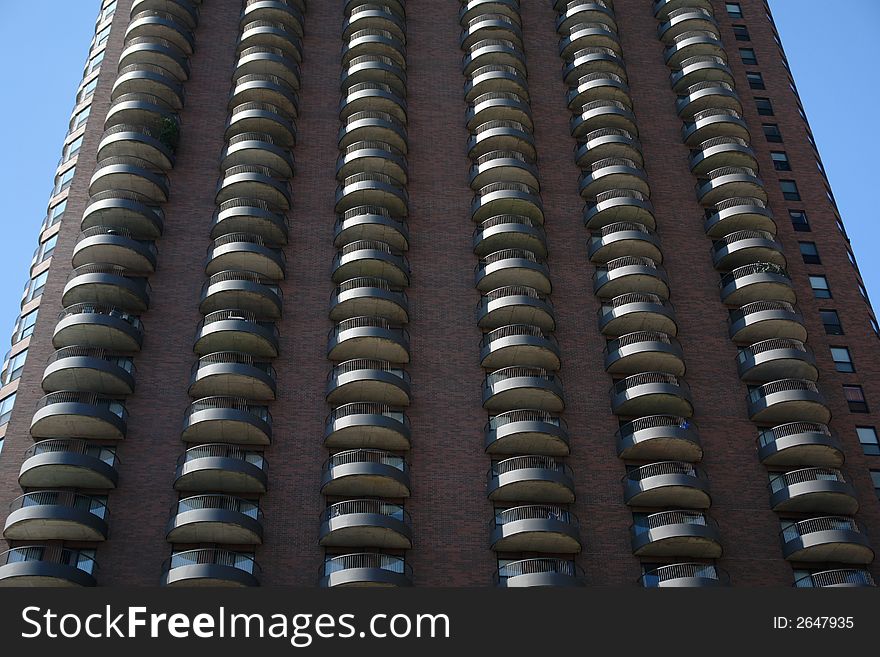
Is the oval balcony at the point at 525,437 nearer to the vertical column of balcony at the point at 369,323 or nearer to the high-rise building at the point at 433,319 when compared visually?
the high-rise building at the point at 433,319

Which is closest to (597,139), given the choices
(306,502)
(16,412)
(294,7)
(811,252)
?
(811,252)

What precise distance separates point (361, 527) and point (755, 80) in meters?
42.3

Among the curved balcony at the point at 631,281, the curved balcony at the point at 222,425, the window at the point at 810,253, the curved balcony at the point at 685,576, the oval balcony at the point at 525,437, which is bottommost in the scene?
the curved balcony at the point at 685,576

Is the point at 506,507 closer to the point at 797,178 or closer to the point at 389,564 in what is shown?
the point at 389,564

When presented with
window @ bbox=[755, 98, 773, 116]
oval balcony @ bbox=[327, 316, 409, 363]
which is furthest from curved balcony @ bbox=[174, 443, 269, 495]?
window @ bbox=[755, 98, 773, 116]

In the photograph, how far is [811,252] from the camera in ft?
206

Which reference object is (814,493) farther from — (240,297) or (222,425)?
(240,297)

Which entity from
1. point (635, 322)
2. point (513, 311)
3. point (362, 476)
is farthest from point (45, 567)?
point (635, 322)

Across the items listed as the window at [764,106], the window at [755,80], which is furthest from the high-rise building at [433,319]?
the window at [755,80]

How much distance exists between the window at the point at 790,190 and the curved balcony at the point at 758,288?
28.6 ft

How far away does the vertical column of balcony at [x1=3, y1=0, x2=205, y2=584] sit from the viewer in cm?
4597

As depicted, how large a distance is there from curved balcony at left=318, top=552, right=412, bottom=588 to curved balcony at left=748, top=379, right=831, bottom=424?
1822 centimetres

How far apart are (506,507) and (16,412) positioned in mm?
21602

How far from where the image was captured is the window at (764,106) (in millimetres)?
70500
